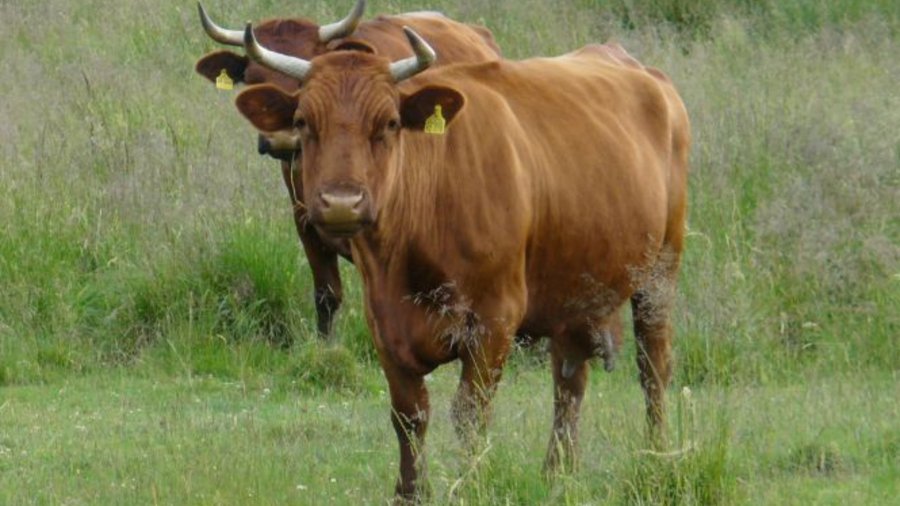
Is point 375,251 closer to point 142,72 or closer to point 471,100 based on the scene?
point 471,100

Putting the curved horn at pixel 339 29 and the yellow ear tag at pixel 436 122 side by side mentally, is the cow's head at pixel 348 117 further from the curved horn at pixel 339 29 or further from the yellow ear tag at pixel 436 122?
the curved horn at pixel 339 29

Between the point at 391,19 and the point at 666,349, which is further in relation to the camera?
the point at 391,19

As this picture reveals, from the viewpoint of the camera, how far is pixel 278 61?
22.3ft

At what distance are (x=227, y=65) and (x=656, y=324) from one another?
337 centimetres

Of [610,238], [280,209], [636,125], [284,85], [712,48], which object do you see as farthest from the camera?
[712,48]

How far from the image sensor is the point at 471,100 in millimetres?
7125

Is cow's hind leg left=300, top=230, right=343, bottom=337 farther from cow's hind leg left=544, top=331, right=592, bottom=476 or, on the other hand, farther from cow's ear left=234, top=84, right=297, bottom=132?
cow's ear left=234, top=84, right=297, bottom=132

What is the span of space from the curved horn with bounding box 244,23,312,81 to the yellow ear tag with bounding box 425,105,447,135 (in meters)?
0.48

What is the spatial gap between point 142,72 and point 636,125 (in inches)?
320

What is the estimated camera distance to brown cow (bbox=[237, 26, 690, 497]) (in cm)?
648

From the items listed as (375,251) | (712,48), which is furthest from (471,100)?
(712,48)

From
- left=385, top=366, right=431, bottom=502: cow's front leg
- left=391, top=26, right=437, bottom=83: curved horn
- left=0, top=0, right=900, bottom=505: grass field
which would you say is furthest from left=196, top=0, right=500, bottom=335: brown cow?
left=391, top=26, right=437, bottom=83: curved horn

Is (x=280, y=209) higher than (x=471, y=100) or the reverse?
the reverse

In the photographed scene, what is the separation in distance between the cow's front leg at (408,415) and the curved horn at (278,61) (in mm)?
1177
